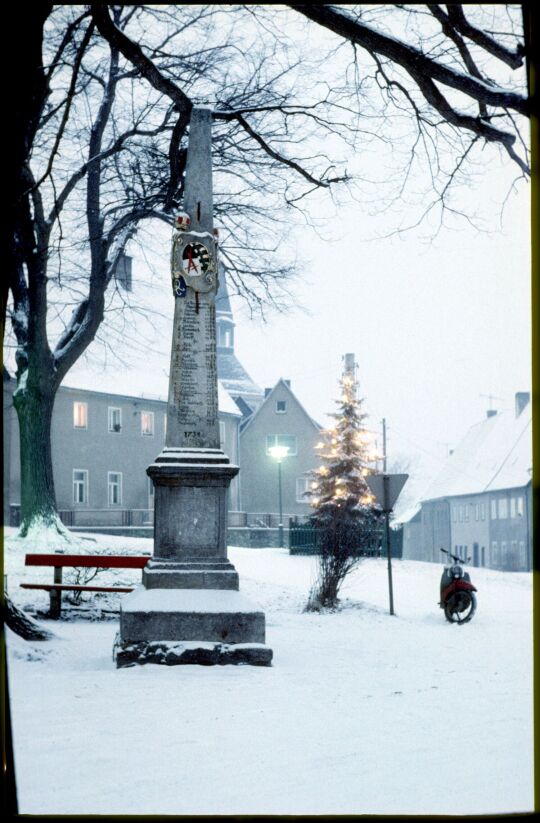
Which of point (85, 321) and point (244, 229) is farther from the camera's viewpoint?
point (85, 321)

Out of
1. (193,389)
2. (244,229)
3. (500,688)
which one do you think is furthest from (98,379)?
(500,688)

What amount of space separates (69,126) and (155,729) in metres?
14.7

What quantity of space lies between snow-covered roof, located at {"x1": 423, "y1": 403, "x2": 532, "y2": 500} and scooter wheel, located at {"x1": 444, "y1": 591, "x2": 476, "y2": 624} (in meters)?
26.0

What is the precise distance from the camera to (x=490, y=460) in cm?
4653

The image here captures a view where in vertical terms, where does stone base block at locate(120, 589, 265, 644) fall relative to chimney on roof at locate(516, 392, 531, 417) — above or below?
below

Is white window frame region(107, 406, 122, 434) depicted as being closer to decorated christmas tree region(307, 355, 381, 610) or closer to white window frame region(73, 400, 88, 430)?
white window frame region(73, 400, 88, 430)

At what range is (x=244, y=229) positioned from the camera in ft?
57.1

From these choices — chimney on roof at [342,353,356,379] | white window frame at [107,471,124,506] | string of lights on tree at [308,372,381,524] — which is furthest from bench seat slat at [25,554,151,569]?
white window frame at [107,471,124,506]

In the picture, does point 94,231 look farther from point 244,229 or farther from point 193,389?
point 193,389

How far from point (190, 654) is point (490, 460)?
134 ft

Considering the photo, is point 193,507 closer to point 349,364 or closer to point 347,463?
point 347,463

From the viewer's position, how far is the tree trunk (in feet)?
62.8

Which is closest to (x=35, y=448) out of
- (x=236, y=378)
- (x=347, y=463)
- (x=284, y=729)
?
(x=347, y=463)

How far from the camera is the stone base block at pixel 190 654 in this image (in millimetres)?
7750
